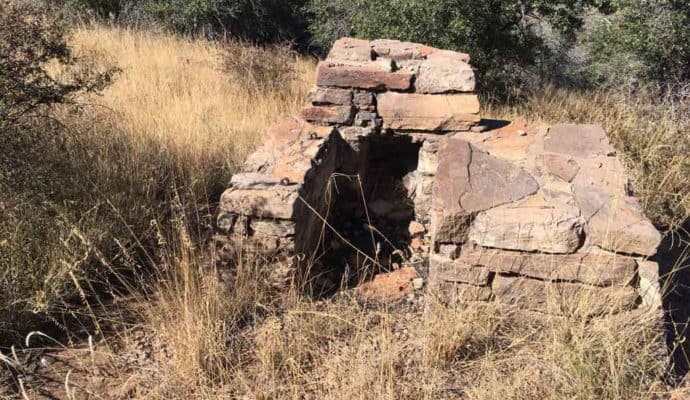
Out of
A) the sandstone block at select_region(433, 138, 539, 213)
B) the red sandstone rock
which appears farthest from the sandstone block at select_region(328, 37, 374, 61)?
the red sandstone rock

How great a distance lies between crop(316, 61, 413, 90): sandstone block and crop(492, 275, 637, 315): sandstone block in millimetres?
1980

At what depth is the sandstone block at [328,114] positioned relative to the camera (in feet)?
13.5

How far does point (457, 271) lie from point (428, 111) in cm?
168

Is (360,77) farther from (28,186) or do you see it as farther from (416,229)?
(28,186)

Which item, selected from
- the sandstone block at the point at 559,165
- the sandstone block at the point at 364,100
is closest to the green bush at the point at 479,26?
the sandstone block at the point at 364,100

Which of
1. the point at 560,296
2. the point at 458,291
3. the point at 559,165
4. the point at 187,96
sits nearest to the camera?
the point at 560,296

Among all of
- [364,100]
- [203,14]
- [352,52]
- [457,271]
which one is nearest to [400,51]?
[352,52]

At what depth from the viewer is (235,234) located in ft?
10.1

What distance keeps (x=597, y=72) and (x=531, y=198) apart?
5.26 m

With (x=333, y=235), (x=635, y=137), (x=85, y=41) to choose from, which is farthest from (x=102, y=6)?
(x=635, y=137)

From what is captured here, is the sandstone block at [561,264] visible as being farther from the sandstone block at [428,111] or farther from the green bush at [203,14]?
the green bush at [203,14]

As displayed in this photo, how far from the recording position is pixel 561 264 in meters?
2.62

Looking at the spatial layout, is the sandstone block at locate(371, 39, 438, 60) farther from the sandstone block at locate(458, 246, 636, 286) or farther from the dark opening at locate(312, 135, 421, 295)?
the sandstone block at locate(458, 246, 636, 286)

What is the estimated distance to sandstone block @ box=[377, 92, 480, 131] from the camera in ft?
13.3
